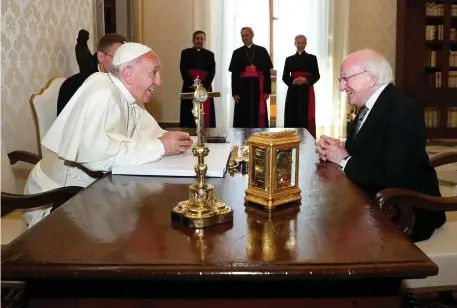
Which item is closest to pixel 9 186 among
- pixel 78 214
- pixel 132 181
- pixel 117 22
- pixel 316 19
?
pixel 132 181

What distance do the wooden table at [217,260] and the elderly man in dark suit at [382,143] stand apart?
2.57 feet

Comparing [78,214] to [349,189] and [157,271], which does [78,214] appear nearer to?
[157,271]

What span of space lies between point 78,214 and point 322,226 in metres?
0.69

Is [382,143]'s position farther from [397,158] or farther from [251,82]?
[251,82]

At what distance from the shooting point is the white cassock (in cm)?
224

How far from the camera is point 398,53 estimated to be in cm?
910

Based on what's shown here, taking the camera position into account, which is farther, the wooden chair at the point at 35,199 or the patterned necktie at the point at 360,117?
the patterned necktie at the point at 360,117

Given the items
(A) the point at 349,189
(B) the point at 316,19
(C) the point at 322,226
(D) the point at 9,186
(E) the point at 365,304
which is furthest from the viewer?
(B) the point at 316,19

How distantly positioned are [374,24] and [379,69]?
7328 mm

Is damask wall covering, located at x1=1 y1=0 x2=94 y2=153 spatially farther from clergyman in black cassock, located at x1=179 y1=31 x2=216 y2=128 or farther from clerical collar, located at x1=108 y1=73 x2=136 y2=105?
clergyman in black cassock, located at x1=179 y1=31 x2=216 y2=128

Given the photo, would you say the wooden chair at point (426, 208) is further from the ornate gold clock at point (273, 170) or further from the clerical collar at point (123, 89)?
the clerical collar at point (123, 89)

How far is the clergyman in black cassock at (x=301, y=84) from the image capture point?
27.7 ft

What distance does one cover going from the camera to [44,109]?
10.8ft

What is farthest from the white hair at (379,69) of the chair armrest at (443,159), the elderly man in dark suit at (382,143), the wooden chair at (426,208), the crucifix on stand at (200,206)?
the crucifix on stand at (200,206)
